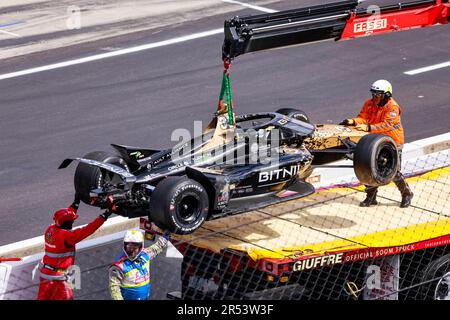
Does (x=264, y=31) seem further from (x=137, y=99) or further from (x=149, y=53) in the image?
(x=149, y=53)

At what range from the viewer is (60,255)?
11570 mm

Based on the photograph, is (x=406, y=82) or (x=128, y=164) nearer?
(x=128, y=164)

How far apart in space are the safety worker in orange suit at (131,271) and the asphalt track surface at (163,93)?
4357 mm

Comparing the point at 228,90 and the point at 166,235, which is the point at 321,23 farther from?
the point at 166,235

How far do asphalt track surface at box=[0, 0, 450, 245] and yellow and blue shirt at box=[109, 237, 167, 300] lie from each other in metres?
4.35

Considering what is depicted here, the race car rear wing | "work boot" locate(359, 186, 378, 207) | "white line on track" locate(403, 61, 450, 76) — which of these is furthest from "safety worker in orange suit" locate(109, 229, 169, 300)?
"white line on track" locate(403, 61, 450, 76)

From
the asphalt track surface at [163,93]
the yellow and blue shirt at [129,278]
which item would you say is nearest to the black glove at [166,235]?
the yellow and blue shirt at [129,278]

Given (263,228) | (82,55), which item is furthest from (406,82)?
(263,228)

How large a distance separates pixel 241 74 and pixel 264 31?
8581 mm

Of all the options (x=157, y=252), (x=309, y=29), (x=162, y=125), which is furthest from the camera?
(x=162, y=125)

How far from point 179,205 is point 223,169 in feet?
4.10

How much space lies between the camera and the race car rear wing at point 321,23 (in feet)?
42.1

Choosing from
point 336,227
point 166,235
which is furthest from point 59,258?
point 336,227

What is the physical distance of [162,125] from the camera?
1916 cm
